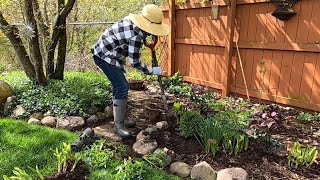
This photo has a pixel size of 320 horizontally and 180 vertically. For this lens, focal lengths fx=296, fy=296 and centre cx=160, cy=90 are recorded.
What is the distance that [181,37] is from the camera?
661 centimetres

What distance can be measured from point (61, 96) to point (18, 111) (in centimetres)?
64

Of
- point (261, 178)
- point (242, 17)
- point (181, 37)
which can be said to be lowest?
point (261, 178)

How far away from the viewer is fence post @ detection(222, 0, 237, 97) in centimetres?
532

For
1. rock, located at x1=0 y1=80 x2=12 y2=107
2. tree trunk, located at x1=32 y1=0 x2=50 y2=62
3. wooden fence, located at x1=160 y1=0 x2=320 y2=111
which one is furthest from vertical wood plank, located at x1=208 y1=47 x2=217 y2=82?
rock, located at x1=0 y1=80 x2=12 y2=107

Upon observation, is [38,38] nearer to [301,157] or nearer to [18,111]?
[18,111]

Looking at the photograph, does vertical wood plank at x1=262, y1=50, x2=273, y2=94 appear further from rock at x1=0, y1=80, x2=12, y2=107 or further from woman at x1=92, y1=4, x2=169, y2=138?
rock at x1=0, y1=80, x2=12, y2=107

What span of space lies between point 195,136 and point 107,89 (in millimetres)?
2257

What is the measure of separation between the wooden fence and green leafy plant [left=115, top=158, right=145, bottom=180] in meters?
2.87

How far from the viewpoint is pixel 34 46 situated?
488 centimetres

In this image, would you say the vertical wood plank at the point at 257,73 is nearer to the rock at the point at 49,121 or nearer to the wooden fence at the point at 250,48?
the wooden fence at the point at 250,48

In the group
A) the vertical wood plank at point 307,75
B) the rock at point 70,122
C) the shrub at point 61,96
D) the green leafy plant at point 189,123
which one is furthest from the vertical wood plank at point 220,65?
the rock at point 70,122

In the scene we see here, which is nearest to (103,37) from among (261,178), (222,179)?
(222,179)

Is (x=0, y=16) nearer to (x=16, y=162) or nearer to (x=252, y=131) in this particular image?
(x=16, y=162)

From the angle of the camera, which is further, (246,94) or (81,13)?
(81,13)
